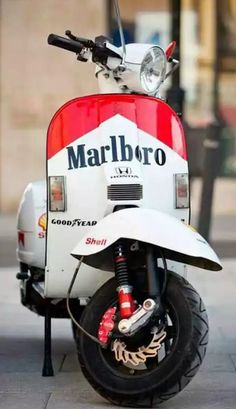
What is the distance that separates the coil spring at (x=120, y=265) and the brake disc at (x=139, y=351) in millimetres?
278

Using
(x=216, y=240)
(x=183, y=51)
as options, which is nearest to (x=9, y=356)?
(x=216, y=240)

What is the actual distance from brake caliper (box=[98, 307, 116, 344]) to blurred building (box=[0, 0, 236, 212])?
8.80m

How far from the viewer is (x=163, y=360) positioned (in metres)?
4.68

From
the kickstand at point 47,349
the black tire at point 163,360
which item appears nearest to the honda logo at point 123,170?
the black tire at point 163,360

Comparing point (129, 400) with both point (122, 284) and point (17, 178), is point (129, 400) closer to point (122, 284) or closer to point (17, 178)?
point (122, 284)

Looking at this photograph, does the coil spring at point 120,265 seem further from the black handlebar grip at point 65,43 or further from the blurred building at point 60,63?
the blurred building at point 60,63

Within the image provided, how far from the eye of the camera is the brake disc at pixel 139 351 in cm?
472

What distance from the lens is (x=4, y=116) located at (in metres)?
13.6

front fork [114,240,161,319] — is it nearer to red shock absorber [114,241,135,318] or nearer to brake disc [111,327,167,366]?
red shock absorber [114,241,135,318]

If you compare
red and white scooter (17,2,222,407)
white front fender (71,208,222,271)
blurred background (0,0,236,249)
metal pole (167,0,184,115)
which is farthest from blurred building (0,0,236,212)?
white front fender (71,208,222,271)

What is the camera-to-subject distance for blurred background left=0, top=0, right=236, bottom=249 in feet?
44.0

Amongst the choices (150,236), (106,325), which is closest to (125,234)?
(150,236)

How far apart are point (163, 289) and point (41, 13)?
9.28 metres

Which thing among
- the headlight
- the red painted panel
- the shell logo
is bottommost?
the shell logo
